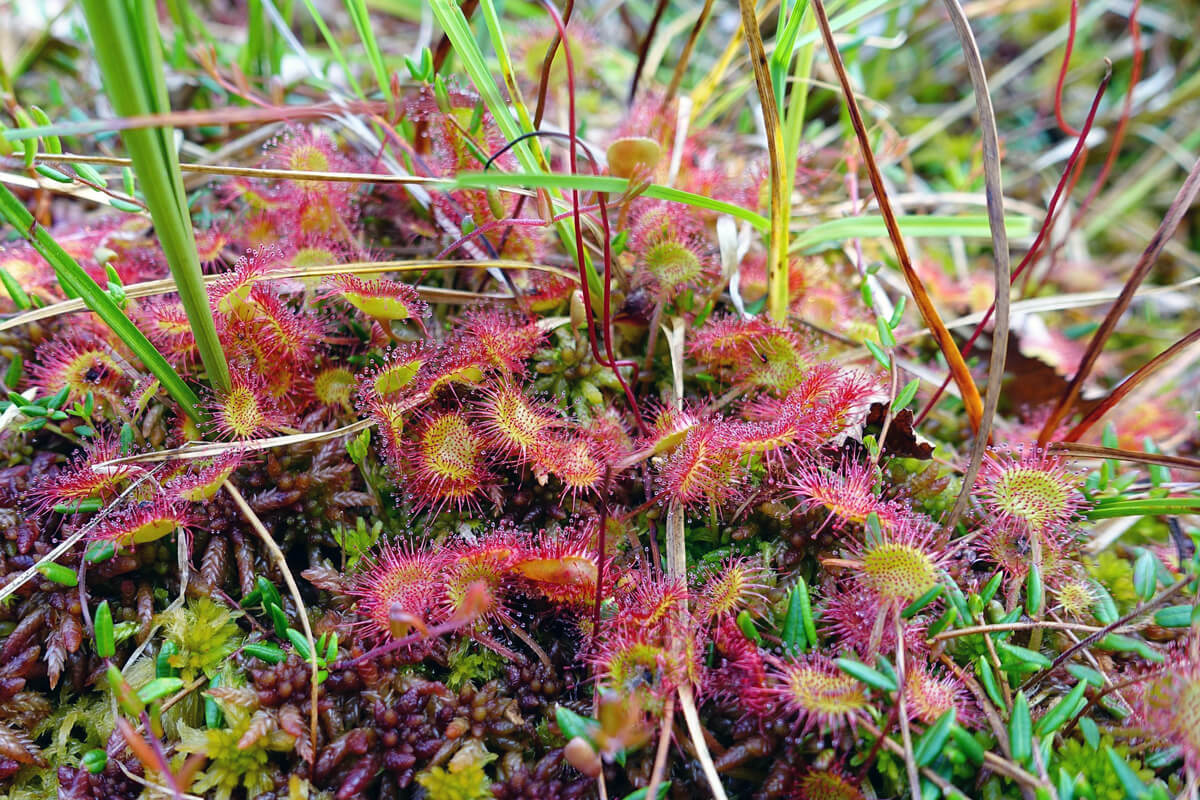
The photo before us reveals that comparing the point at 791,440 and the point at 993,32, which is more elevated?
the point at 993,32

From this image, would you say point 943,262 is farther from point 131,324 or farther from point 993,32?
point 131,324

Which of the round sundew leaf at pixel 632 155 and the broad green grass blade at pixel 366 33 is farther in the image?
the broad green grass blade at pixel 366 33

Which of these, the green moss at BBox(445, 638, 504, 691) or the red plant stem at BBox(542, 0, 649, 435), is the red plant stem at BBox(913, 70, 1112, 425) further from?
the green moss at BBox(445, 638, 504, 691)

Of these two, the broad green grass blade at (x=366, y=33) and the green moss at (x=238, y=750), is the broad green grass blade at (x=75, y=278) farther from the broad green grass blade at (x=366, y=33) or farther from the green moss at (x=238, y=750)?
the broad green grass blade at (x=366, y=33)

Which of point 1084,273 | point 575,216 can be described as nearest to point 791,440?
point 575,216

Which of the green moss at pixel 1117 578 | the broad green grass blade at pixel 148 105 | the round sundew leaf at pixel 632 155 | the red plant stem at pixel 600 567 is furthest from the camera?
the green moss at pixel 1117 578

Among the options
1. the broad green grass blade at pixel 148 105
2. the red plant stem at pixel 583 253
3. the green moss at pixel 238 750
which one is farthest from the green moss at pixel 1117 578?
the broad green grass blade at pixel 148 105

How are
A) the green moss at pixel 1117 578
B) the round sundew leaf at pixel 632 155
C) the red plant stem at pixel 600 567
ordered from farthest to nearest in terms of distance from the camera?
the green moss at pixel 1117 578
the round sundew leaf at pixel 632 155
the red plant stem at pixel 600 567

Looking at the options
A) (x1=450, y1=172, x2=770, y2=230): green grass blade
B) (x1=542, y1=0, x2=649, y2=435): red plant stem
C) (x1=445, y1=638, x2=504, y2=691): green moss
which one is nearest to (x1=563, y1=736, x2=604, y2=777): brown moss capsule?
(x1=445, y1=638, x2=504, y2=691): green moss
